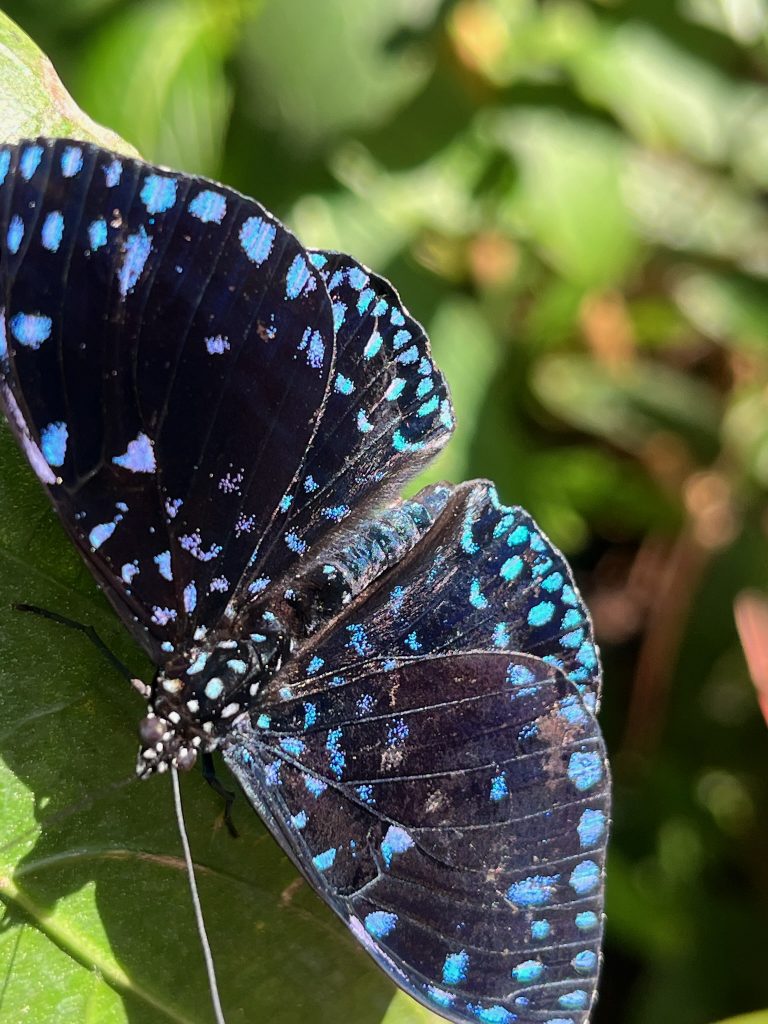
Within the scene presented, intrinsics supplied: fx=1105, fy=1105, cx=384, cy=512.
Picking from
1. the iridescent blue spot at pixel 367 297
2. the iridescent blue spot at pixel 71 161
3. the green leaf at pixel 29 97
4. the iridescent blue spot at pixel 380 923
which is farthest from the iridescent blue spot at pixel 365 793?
the green leaf at pixel 29 97

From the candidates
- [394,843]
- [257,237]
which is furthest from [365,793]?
[257,237]

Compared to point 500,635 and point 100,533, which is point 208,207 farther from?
point 500,635

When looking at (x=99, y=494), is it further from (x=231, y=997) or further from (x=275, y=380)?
(x=231, y=997)

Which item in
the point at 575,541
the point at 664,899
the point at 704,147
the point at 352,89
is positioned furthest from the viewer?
the point at 704,147

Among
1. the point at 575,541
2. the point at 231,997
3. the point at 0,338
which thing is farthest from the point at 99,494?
the point at 575,541

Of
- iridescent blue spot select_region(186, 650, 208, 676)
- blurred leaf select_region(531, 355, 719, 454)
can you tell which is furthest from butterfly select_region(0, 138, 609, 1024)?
blurred leaf select_region(531, 355, 719, 454)

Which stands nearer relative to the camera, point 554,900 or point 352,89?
point 554,900
